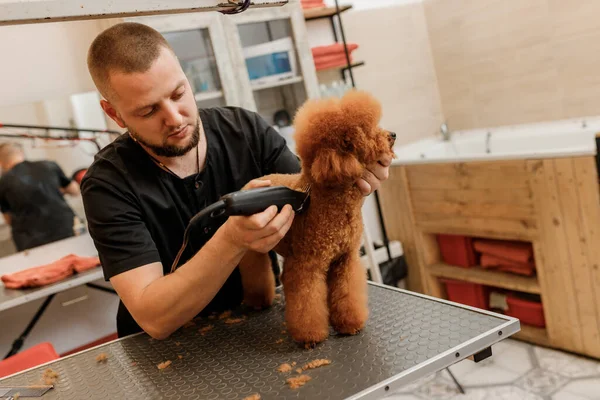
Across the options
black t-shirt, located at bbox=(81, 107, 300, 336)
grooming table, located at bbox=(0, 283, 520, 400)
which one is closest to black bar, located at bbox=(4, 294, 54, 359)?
black t-shirt, located at bbox=(81, 107, 300, 336)

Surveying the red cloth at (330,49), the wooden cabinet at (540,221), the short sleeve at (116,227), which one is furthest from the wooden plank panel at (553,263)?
the short sleeve at (116,227)

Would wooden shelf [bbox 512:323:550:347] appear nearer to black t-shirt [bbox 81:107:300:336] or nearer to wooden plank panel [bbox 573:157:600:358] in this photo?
wooden plank panel [bbox 573:157:600:358]

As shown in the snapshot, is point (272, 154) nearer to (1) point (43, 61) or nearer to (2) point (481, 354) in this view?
(2) point (481, 354)

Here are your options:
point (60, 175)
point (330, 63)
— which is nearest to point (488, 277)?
point (330, 63)

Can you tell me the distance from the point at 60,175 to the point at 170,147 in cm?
A: 160

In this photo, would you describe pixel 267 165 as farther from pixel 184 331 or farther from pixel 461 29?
pixel 461 29

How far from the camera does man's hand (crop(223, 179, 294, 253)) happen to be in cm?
89

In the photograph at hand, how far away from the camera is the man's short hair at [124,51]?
3.34ft

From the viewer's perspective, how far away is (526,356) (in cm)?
232

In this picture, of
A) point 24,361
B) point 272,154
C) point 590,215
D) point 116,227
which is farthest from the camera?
point 590,215

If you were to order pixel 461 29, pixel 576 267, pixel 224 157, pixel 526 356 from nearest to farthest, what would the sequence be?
pixel 224 157 → pixel 576 267 → pixel 526 356 → pixel 461 29

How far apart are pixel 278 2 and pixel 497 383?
1878mm

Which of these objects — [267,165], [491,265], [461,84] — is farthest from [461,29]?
[267,165]

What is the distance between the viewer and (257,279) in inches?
46.1
